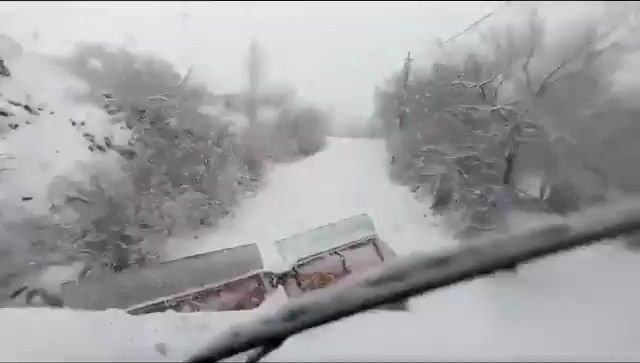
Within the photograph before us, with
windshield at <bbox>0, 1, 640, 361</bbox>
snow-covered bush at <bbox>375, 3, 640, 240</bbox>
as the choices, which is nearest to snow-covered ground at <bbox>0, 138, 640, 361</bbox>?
windshield at <bbox>0, 1, 640, 361</bbox>

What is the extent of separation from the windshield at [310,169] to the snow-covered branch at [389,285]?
4 cm

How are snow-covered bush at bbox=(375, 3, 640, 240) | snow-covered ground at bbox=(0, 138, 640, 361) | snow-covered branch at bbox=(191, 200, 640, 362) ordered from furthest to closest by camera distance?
snow-covered bush at bbox=(375, 3, 640, 240), snow-covered ground at bbox=(0, 138, 640, 361), snow-covered branch at bbox=(191, 200, 640, 362)

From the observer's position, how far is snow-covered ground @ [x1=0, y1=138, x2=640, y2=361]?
0.85 metres

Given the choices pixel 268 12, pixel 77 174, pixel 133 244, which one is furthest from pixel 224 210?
pixel 268 12

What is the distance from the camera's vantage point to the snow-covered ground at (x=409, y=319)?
2.79 ft

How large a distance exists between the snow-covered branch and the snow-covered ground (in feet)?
0.21

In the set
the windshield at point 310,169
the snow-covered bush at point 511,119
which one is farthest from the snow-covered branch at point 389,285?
the snow-covered bush at point 511,119

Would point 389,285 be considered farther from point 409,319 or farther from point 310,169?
point 310,169

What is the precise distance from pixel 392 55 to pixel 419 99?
0.15 m

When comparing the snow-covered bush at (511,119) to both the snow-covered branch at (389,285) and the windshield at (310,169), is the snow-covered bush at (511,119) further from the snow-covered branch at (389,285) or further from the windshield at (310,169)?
the snow-covered branch at (389,285)

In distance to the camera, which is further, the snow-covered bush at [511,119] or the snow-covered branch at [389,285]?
the snow-covered bush at [511,119]

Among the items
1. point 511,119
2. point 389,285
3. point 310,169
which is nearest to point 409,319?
point 389,285

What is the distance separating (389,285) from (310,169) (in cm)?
61

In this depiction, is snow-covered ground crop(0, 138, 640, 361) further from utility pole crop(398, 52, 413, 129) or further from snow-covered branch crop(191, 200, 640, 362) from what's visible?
utility pole crop(398, 52, 413, 129)
